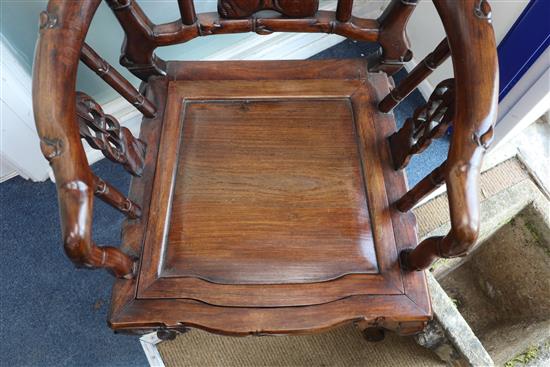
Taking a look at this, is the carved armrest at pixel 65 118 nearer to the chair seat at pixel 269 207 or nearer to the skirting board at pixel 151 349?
the chair seat at pixel 269 207

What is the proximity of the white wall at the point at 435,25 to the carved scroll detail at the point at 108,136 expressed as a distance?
0.85 meters

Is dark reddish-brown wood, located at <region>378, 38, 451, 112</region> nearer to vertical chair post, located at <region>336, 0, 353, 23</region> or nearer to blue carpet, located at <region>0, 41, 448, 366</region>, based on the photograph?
vertical chair post, located at <region>336, 0, 353, 23</region>

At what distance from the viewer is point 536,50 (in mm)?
1021

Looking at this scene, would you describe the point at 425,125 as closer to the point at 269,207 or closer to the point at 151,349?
the point at 269,207

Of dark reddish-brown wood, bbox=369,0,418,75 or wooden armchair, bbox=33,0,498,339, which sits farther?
dark reddish-brown wood, bbox=369,0,418,75

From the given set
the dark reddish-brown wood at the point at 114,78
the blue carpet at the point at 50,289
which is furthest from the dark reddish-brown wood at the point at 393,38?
the blue carpet at the point at 50,289

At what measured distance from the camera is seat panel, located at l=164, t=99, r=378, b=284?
29.8 inches

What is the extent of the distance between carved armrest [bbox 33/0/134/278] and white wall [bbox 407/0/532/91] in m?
0.89

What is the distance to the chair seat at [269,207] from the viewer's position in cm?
72

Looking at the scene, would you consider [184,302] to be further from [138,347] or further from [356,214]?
[138,347]

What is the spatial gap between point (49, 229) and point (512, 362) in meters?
1.22

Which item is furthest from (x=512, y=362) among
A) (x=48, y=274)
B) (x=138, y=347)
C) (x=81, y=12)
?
(x=48, y=274)

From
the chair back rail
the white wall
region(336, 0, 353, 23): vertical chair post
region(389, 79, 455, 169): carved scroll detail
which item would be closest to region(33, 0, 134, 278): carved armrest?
the chair back rail

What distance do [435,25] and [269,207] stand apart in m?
0.82
